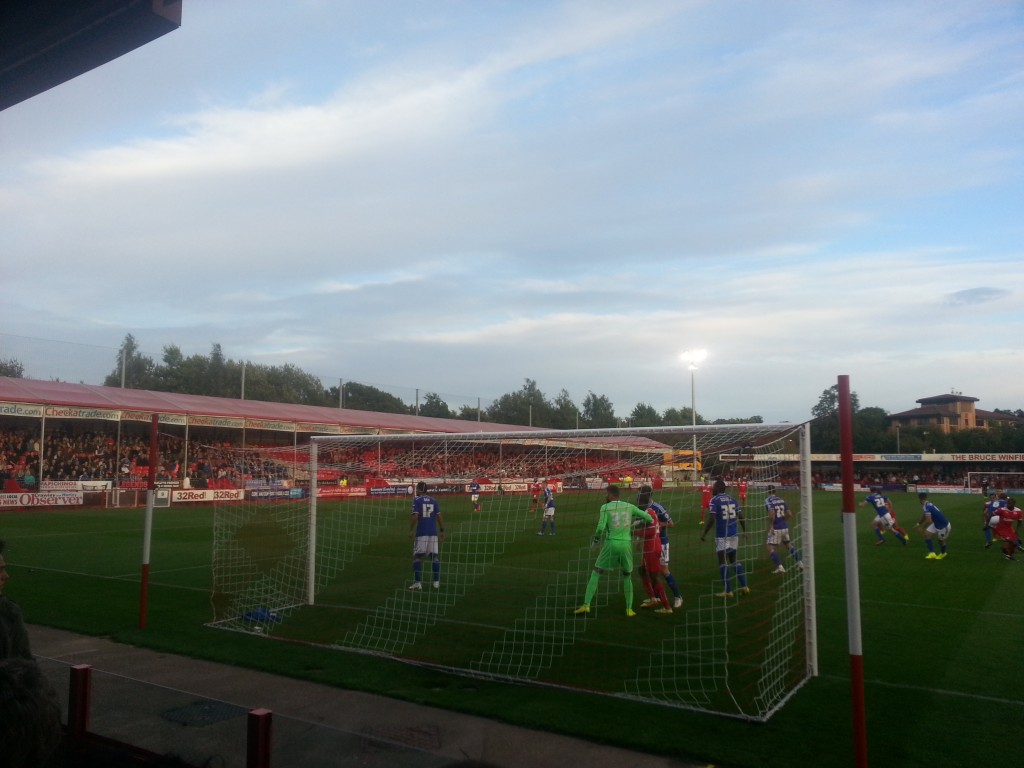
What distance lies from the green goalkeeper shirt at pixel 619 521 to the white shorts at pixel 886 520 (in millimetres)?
13455

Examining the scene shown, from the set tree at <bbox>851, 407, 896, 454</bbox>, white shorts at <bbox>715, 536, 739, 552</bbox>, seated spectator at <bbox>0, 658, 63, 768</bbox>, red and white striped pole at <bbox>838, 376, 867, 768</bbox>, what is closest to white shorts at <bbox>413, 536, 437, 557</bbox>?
white shorts at <bbox>715, 536, 739, 552</bbox>

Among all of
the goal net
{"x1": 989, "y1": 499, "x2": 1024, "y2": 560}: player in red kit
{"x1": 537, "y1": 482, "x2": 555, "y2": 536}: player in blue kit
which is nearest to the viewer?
the goal net

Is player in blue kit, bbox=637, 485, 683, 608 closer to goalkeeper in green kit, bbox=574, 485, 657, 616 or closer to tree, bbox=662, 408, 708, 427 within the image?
goalkeeper in green kit, bbox=574, 485, 657, 616

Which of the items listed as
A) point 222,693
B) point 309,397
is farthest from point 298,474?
point 309,397

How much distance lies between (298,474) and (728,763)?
56.2 feet

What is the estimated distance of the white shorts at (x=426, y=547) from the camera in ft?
40.0

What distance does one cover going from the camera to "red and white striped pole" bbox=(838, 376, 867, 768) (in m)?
4.12

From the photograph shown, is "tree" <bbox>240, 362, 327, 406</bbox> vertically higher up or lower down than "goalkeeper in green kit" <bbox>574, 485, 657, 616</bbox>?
higher up

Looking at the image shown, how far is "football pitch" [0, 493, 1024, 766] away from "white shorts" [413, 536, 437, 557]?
1.01 m

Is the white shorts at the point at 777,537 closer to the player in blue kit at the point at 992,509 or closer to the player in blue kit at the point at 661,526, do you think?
the player in blue kit at the point at 661,526

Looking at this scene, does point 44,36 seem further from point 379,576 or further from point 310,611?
point 379,576

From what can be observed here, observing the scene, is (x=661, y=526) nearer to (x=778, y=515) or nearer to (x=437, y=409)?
→ (x=778, y=515)

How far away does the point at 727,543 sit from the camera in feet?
36.0

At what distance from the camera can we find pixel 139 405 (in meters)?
33.8
